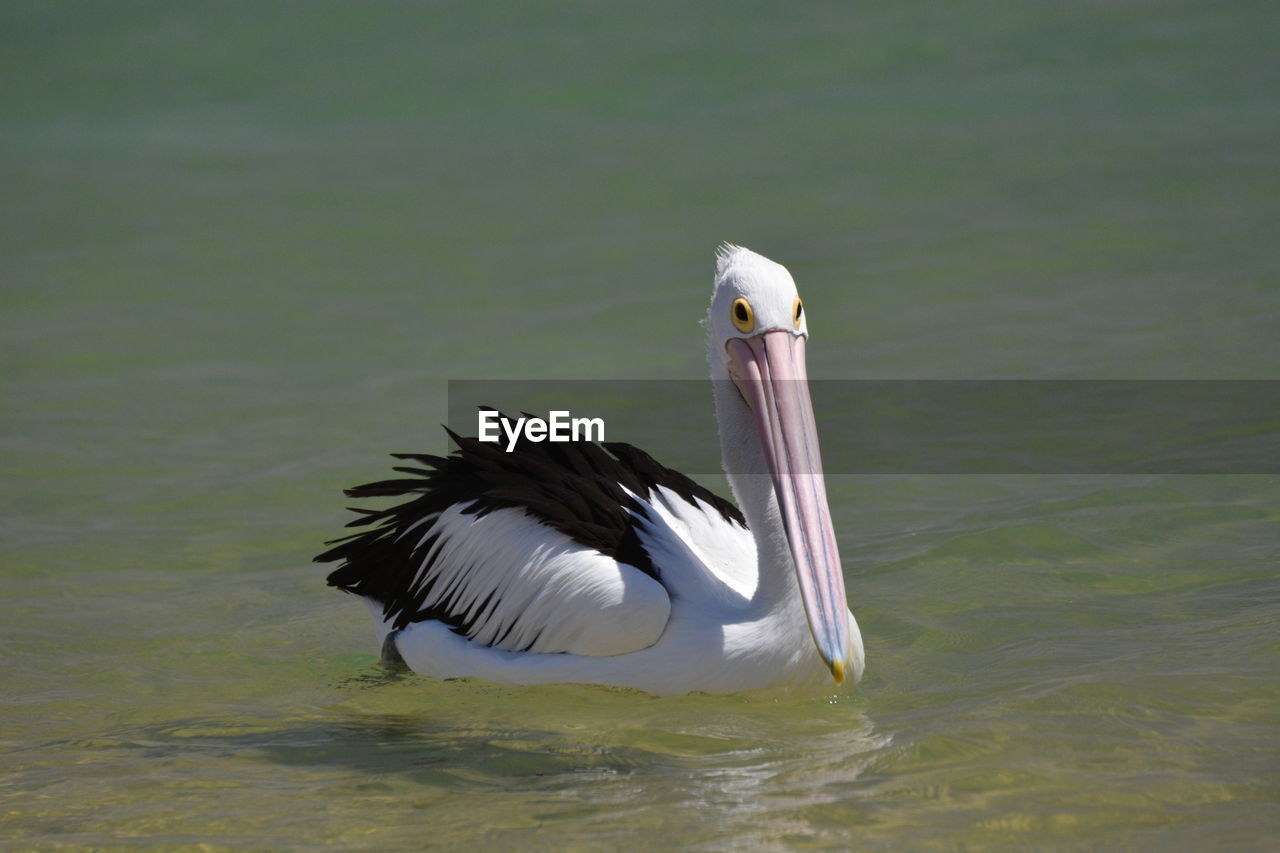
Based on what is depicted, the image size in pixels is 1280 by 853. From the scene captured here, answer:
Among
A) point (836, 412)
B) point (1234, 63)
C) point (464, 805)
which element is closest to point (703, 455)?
point (836, 412)

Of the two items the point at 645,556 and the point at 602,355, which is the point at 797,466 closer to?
the point at 645,556

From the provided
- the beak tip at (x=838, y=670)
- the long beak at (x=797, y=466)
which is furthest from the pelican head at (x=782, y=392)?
the beak tip at (x=838, y=670)

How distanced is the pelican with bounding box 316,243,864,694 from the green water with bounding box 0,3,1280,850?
4.6 inches

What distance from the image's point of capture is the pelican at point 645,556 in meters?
3.94

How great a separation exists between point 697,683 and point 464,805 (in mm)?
885

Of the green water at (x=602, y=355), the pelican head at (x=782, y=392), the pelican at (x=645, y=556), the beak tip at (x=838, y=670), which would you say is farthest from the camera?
the pelican at (x=645, y=556)

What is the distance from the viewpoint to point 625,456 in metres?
4.69

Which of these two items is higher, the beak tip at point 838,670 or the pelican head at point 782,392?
the pelican head at point 782,392

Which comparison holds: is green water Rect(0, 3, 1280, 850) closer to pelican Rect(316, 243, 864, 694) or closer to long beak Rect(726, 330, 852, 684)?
pelican Rect(316, 243, 864, 694)

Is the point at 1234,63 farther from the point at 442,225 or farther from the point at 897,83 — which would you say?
the point at 442,225

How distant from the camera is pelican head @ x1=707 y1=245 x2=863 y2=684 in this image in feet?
12.5

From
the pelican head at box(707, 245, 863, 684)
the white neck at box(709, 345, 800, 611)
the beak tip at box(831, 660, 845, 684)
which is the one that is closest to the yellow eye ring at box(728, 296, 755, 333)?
the pelican head at box(707, 245, 863, 684)

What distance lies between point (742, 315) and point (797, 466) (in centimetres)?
41

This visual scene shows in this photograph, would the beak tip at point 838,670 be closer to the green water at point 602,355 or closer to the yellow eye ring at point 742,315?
the green water at point 602,355
